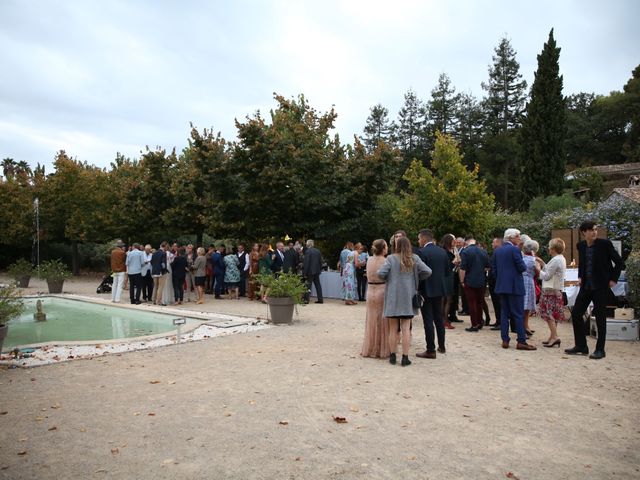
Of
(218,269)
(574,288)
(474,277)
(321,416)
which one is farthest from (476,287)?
(218,269)

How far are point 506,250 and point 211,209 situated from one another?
15.4 meters

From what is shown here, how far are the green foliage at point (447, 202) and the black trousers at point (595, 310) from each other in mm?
11000

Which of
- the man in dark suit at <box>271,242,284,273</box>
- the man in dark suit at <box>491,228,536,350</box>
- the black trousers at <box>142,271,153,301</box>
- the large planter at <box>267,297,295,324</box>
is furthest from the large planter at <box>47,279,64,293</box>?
the man in dark suit at <box>491,228,536,350</box>

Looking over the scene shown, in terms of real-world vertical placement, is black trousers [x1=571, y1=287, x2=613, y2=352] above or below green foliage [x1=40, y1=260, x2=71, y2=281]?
below

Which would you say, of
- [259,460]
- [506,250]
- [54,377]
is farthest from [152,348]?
[506,250]

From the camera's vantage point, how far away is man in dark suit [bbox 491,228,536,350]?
323 inches

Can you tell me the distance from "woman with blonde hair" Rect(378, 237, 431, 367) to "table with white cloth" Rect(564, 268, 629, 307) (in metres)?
3.97

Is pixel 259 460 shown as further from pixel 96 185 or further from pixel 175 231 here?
pixel 96 185

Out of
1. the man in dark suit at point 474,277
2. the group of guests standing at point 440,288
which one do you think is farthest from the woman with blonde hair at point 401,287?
the man in dark suit at point 474,277

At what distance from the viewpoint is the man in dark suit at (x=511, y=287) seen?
8.20 metres

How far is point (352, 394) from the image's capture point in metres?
5.80

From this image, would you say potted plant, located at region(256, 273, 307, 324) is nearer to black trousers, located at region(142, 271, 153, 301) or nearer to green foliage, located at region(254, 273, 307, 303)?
green foliage, located at region(254, 273, 307, 303)

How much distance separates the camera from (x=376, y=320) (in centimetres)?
777

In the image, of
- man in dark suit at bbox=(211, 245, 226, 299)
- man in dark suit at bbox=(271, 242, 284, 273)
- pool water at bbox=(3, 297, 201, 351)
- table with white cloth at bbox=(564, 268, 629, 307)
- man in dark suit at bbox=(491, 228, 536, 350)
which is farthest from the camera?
man in dark suit at bbox=(211, 245, 226, 299)
